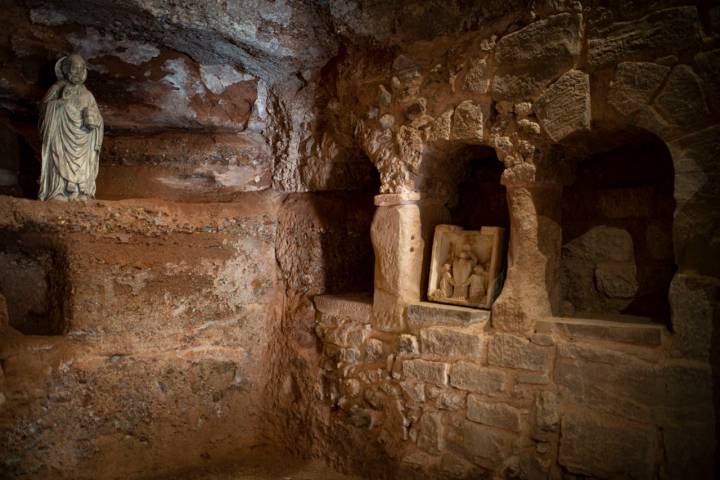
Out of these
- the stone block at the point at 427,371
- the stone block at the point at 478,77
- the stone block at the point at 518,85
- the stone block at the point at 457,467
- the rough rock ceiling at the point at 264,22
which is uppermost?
the rough rock ceiling at the point at 264,22

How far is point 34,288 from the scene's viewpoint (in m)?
3.62

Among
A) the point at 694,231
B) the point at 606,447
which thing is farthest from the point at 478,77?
the point at 606,447

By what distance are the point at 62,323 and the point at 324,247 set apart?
76.4 inches

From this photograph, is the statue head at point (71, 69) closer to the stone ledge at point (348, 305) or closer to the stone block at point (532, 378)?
the stone ledge at point (348, 305)

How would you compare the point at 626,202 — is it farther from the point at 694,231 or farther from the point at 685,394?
the point at 685,394

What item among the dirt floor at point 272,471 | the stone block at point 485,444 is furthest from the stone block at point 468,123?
the dirt floor at point 272,471

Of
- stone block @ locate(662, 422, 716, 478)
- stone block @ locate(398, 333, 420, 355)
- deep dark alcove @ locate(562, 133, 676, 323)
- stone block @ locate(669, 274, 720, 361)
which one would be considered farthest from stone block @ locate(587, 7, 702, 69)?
stone block @ locate(398, 333, 420, 355)

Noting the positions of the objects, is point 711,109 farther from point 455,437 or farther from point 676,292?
point 455,437

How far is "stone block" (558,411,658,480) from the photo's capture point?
252 cm

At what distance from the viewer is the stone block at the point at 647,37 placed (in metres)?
2.34

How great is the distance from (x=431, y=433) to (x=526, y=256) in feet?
4.03

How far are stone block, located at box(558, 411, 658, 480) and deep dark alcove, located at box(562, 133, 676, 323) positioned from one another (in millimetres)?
659

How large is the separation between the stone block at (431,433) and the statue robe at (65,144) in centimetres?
270

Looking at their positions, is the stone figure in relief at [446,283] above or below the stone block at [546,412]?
above
